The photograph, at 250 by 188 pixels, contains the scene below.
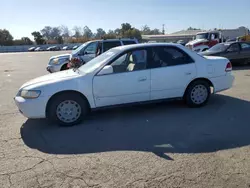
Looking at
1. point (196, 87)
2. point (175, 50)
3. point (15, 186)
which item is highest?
point (175, 50)

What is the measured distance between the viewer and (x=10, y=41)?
327 ft

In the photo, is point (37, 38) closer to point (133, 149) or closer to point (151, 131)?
point (151, 131)

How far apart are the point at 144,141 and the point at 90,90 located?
164 centimetres

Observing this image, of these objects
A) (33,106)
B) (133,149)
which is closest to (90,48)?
(33,106)

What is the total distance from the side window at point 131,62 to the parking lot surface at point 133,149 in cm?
108

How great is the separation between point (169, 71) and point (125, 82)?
108cm

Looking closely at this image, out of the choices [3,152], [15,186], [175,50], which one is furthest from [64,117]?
[175,50]

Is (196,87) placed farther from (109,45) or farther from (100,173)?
(109,45)

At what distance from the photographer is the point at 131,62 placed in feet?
18.3

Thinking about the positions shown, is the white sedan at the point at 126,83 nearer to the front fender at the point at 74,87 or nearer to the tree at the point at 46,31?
the front fender at the point at 74,87

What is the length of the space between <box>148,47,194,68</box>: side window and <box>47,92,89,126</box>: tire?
1.74 metres

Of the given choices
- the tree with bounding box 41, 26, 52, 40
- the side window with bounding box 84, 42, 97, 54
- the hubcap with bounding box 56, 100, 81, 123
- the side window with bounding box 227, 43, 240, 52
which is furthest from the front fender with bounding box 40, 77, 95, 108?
the tree with bounding box 41, 26, 52, 40

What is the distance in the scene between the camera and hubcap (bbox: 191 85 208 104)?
6.11 meters

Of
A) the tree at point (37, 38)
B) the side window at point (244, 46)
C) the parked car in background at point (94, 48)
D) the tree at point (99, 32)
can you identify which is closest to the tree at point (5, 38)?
the tree at point (37, 38)
